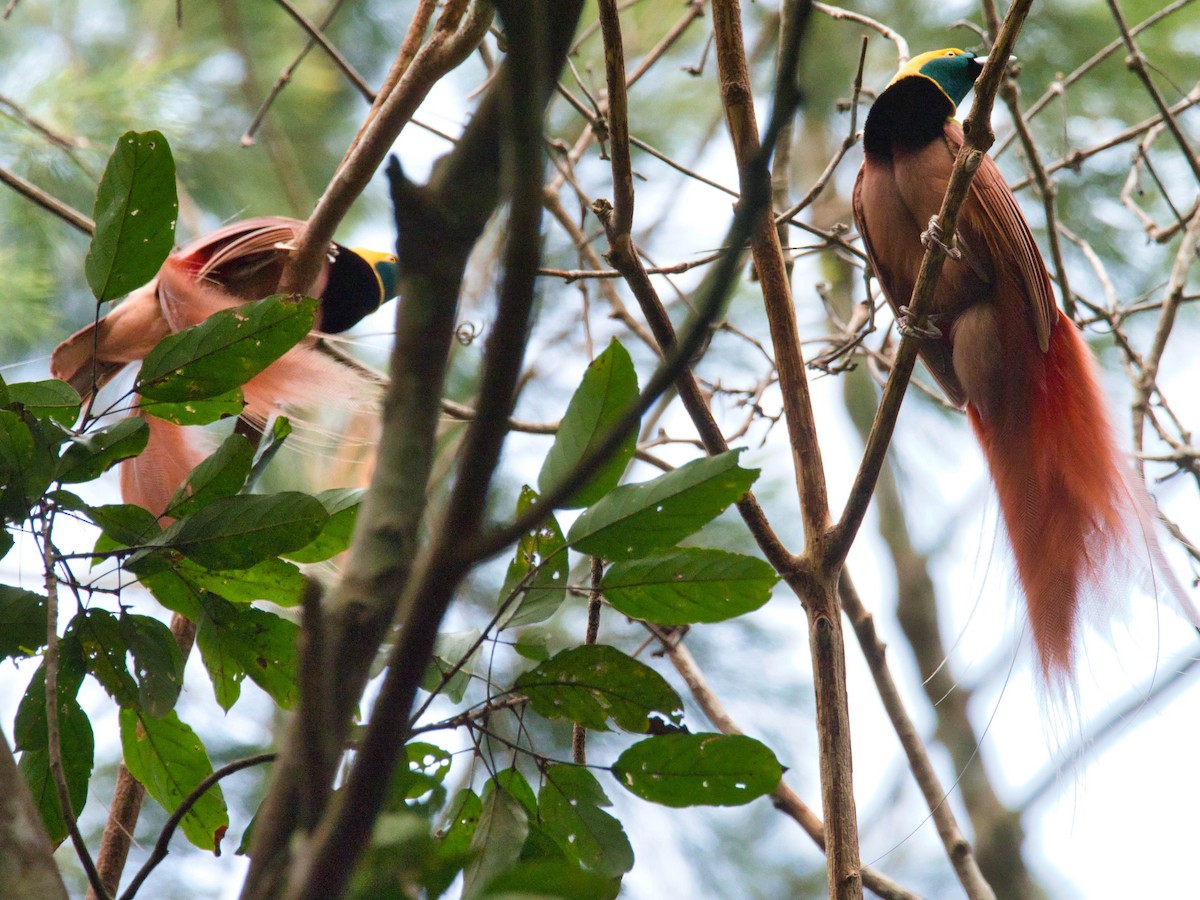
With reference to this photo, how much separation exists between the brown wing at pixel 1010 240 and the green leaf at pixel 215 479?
4.81 feet

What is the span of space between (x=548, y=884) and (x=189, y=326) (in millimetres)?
1680

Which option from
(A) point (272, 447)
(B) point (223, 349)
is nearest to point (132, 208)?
(B) point (223, 349)

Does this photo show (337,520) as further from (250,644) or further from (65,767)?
(65,767)

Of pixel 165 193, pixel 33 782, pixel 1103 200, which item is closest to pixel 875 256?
pixel 165 193

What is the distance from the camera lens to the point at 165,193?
985 millimetres

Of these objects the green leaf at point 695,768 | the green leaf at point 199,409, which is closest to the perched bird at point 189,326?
the green leaf at point 199,409

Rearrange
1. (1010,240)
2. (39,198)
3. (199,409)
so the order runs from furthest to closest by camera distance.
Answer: (1010,240) < (39,198) < (199,409)

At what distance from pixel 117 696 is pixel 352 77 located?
1.29 meters

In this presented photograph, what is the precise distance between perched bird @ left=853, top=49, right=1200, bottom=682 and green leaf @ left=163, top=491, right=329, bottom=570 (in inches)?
43.8

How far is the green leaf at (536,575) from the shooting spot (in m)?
0.93

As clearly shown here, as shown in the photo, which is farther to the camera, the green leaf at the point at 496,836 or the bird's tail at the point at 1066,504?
the bird's tail at the point at 1066,504

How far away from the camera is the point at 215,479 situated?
1.00 m

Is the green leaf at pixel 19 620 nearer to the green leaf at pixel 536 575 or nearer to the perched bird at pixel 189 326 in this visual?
the green leaf at pixel 536 575

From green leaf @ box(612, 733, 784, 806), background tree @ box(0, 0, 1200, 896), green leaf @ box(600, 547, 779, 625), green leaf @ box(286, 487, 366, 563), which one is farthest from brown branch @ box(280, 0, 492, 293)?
green leaf @ box(612, 733, 784, 806)
